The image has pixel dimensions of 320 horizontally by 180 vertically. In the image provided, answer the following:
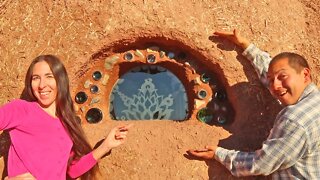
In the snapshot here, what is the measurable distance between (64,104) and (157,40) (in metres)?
0.69

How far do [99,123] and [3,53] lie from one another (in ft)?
2.14

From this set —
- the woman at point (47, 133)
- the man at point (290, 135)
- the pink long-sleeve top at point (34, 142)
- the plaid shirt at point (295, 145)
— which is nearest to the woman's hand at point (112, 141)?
the woman at point (47, 133)

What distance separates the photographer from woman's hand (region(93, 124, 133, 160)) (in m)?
2.30

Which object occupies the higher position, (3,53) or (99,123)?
(3,53)

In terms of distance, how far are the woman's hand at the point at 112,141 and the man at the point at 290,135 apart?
51cm

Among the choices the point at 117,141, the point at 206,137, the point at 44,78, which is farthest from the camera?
the point at 206,137

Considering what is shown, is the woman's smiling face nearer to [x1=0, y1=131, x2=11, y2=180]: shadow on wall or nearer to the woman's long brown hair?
the woman's long brown hair

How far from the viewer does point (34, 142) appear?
2105mm

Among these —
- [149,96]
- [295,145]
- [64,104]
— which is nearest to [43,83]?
[64,104]

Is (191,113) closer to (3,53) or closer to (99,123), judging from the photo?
(99,123)

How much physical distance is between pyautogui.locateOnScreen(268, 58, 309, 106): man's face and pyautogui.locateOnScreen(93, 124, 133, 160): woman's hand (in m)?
0.76

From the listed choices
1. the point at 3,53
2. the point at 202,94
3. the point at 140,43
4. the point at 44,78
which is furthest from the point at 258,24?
the point at 3,53

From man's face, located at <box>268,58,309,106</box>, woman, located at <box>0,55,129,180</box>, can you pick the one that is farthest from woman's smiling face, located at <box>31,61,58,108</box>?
man's face, located at <box>268,58,309,106</box>

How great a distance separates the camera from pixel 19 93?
2.56 metres
